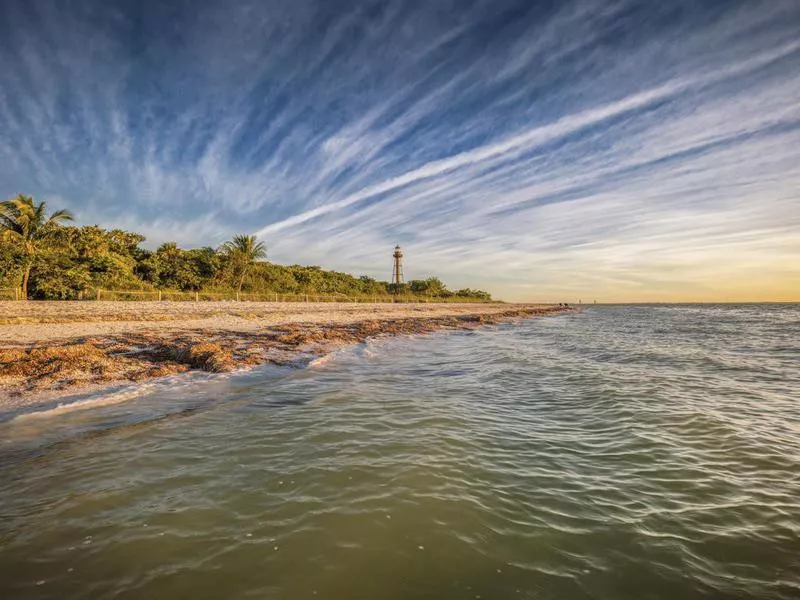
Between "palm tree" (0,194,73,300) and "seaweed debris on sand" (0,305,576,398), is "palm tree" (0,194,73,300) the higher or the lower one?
the higher one

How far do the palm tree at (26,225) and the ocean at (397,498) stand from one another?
97.3ft

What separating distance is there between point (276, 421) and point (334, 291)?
59.0m

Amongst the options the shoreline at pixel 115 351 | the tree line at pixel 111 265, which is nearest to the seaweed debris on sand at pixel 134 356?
the shoreline at pixel 115 351

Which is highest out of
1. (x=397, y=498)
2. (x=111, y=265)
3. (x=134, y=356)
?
(x=111, y=265)

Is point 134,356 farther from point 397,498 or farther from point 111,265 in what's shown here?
point 111,265

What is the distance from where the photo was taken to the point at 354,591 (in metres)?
2.59

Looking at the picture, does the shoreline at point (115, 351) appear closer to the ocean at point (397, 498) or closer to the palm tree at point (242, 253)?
the ocean at point (397, 498)

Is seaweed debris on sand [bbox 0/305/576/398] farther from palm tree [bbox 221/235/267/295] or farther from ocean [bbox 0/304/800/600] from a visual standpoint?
palm tree [bbox 221/235/267/295]

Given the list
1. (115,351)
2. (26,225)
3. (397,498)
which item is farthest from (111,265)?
(397,498)

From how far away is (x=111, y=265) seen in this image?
33.3m

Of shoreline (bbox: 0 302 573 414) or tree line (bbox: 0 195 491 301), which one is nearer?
shoreline (bbox: 0 302 573 414)

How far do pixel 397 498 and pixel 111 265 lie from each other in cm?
3860

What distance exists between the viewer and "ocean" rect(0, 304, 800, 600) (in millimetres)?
2732

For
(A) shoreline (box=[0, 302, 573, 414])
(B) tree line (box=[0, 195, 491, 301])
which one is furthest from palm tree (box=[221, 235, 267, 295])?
(A) shoreline (box=[0, 302, 573, 414])
